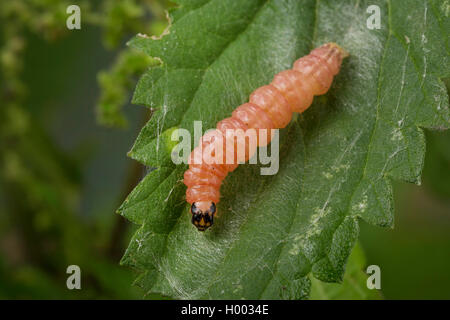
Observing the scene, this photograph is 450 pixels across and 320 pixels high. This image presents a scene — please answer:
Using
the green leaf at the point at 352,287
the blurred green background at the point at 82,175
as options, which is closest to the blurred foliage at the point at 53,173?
the blurred green background at the point at 82,175

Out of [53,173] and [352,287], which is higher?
[53,173]
